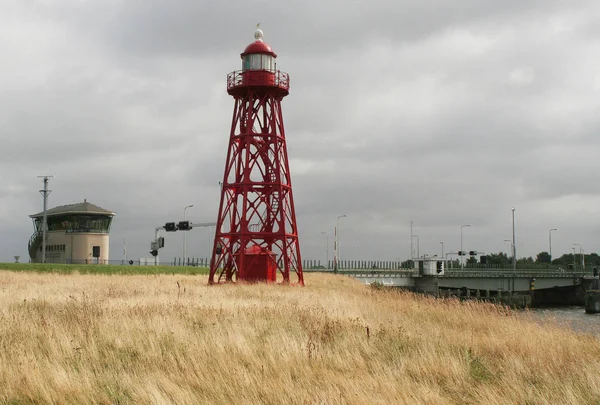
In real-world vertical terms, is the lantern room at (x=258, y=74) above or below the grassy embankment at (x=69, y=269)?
above

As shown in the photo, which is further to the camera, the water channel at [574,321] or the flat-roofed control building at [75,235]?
the flat-roofed control building at [75,235]

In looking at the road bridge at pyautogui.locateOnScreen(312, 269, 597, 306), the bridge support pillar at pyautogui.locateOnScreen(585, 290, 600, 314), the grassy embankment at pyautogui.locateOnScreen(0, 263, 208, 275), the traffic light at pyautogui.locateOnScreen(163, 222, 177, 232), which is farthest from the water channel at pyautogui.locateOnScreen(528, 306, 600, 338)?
the traffic light at pyautogui.locateOnScreen(163, 222, 177, 232)

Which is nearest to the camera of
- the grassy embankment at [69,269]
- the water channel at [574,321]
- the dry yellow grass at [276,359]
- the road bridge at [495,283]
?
the dry yellow grass at [276,359]

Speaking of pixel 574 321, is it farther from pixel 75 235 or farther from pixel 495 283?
pixel 75 235

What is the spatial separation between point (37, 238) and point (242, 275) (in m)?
68.1

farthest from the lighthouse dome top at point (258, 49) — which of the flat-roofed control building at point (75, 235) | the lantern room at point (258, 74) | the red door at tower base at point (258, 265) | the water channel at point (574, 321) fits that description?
the flat-roofed control building at point (75, 235)

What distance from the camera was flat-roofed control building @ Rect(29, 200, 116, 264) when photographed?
91.5 meters

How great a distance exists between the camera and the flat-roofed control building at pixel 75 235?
300 ft

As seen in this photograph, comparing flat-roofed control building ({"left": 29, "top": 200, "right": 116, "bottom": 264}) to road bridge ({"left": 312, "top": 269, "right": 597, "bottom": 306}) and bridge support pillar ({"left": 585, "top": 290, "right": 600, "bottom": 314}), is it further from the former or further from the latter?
bridge support pillar ({"left": 585, "top": 290, "right": 600, "bottom": 314})

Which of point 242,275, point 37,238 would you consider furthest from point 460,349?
point 37,238

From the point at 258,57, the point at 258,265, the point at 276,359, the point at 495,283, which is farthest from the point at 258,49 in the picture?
the point at 495,283

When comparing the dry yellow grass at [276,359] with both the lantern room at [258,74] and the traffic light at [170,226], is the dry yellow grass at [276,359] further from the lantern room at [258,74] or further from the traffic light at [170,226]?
the traffic light at [170,226]

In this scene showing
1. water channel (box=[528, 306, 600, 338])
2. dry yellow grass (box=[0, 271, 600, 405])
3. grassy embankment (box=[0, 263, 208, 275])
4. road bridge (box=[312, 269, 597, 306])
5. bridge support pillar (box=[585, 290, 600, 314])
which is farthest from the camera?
road bridge (box=[312, 269, 597, 306])

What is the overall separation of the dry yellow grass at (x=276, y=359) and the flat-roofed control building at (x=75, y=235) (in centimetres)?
7737
